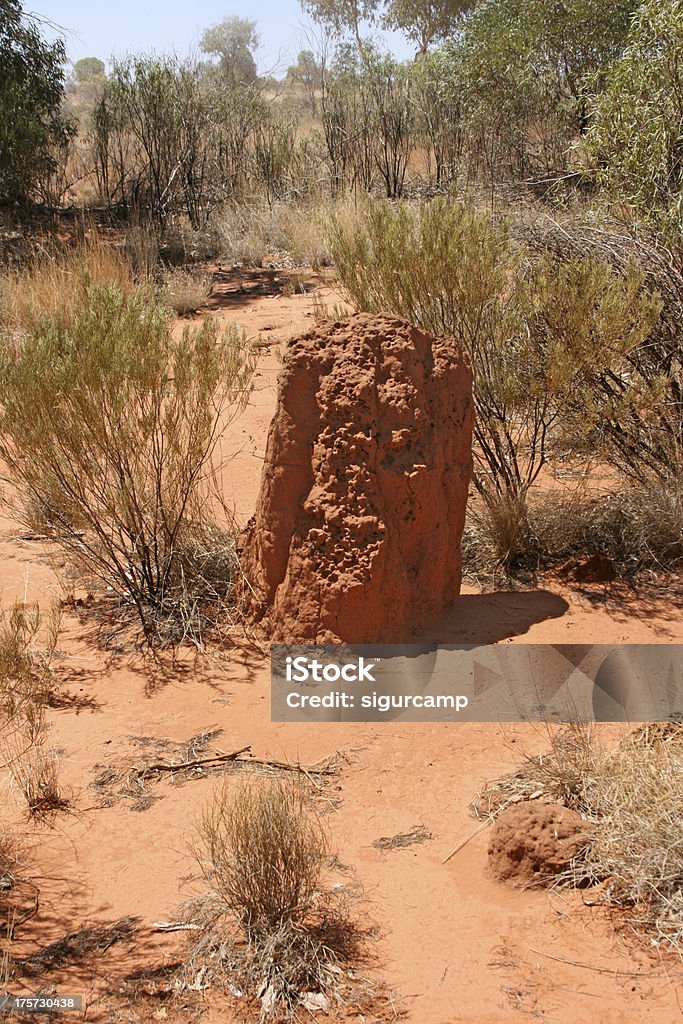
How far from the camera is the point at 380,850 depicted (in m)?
3.47

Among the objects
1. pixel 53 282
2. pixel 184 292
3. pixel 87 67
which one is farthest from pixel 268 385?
pixel 87 67

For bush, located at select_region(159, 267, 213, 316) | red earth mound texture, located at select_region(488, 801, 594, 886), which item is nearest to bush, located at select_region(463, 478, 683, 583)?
red earth mound texture, located at select_region(488, 801, 594, 886)

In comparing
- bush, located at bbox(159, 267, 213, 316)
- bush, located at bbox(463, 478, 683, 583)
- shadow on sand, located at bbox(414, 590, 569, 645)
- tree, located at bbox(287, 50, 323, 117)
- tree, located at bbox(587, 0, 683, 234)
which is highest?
tree, located at bbox(287, 50, 323, 117)

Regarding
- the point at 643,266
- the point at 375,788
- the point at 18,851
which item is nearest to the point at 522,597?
the point at 375,788

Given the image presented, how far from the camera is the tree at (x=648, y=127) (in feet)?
26.3

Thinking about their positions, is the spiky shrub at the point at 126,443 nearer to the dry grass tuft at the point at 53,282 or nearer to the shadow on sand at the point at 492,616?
the shadow on sand at the point at 492,616

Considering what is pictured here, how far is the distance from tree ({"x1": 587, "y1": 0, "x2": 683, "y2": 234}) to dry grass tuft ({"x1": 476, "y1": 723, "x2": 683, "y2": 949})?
516 cm

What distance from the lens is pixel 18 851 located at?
3.48 meters

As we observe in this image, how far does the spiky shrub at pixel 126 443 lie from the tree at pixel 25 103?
8928 mm

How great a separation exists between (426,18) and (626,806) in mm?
33254

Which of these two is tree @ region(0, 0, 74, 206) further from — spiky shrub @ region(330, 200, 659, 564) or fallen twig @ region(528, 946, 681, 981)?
fallen twig @ region(528, 946, 681, 981)

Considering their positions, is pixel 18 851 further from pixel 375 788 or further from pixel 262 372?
pixel 262 372

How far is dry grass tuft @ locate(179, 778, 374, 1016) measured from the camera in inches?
110

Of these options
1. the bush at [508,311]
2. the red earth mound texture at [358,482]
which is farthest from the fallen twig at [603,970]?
the bush at [508,311]
